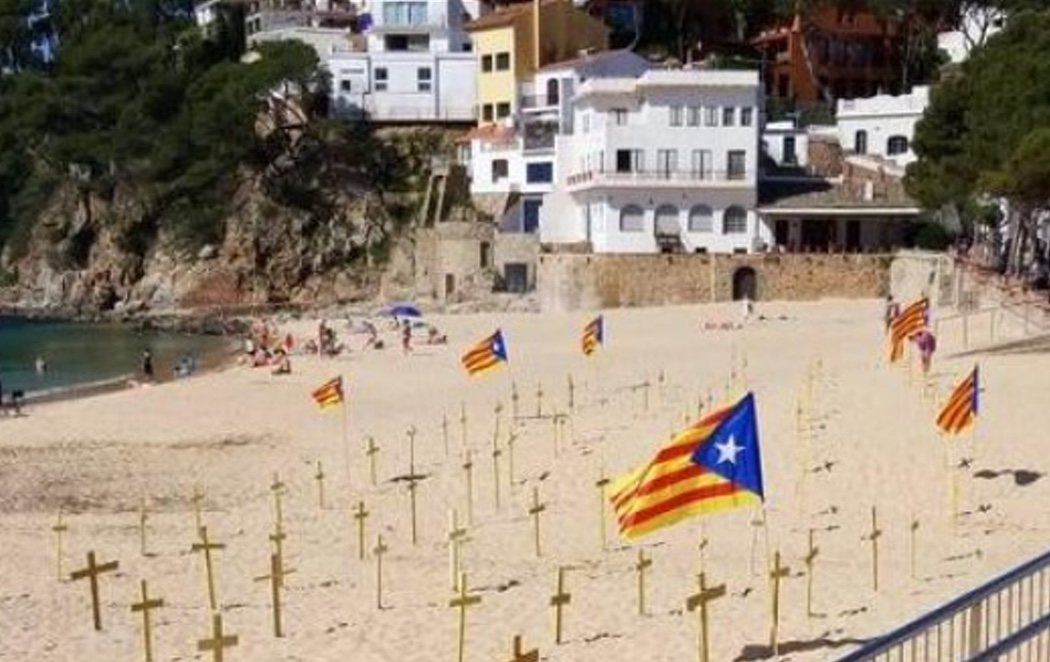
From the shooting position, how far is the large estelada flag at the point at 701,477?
1284 centimetres

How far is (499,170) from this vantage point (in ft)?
230

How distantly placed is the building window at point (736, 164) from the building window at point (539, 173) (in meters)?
9.56

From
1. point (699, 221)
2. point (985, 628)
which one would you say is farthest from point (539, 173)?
point (985, 628)

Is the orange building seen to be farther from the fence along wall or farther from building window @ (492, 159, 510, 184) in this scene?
the fence along wall

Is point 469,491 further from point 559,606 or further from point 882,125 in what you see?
point 882,125

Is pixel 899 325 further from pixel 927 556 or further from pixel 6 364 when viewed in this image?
pixel 6 364

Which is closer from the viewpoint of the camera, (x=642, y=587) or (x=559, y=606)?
(x=559, y=606)

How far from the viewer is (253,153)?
246 ft

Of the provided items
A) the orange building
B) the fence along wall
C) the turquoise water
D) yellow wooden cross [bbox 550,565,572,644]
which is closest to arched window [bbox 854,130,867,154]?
the orange building

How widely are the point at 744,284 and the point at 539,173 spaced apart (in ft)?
46.9

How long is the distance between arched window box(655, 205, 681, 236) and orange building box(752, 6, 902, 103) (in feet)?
65.0

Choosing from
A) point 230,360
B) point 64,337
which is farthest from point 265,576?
point 64,337

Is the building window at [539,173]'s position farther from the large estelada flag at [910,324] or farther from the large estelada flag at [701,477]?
the large estelada flag at [701,477]

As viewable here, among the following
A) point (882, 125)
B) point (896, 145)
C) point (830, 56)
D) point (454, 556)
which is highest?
point (830, 56)
